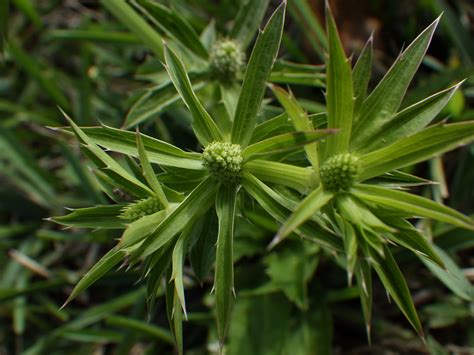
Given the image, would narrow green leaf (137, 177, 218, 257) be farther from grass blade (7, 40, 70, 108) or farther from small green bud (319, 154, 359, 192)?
grass blade (7, 40, 70, 108)

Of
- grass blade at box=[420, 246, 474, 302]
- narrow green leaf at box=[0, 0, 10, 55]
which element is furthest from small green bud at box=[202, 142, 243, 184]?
grass blade at box=[420, 246, 474, 302]

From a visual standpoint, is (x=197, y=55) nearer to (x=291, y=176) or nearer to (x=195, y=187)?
(x=195, y=187)

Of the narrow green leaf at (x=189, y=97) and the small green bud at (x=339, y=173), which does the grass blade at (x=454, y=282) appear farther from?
the narrow green leaf at (x=189, y=97)

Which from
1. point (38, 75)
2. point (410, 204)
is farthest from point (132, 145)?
point (38, 75)

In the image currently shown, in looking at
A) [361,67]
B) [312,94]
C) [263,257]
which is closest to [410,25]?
[312,94]

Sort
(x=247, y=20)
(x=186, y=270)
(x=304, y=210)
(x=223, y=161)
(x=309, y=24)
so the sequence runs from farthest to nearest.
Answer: (x=186, y=270) < (x=309, y=24) < (x=247, y=20) < (x=223, y=161) < (x=304, y=210)
